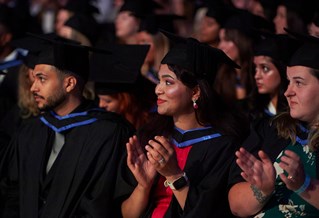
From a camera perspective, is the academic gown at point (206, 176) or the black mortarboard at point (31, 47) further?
the black mortarboard at point (31, 47)

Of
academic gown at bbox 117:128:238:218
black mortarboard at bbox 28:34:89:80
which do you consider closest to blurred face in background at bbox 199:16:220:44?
black mortarboard at bbox 28:34:89:80

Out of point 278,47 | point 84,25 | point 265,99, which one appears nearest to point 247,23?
point 265,99

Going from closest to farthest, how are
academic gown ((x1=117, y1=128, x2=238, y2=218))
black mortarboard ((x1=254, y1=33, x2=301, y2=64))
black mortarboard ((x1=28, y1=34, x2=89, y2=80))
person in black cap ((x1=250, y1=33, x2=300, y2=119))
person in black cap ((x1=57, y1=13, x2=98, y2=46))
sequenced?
1. academic gown ((x1=117, y1=128, x2=238, y2=218))
2. black mortarboard ((x1=254, y1=33, x2=301, y2=64))
3. black mortarboard ((x1=28, y1=34, x2=89, y2=80))
4. person in black cap ((x1=250, y1=33, x2=300, y2=119))
5. person in black cap ((x1=57, y1=13, x2=98, y2=46))

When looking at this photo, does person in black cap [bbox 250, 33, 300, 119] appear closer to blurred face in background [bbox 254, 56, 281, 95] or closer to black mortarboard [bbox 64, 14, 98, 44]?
blurred face in background [bbox 254, 56, 281, 95]

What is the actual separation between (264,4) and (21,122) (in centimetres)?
279

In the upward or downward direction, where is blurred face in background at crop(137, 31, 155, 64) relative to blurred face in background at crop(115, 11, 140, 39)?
upward

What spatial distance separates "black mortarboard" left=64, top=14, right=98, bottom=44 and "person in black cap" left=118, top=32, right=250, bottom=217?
2900 millimetres

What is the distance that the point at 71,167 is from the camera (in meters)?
5.46

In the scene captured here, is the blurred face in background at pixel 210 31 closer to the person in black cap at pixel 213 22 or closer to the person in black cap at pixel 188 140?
the person in black cap at pixel 213 22

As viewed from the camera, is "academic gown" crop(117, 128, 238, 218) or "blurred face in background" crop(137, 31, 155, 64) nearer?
"academic gown" crop(117, 128, 238, 218)

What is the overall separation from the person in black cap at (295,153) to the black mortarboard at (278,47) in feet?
1.03

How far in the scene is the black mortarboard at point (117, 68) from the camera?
19.6 feet

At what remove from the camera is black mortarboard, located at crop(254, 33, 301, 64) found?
→ 4.95 metres

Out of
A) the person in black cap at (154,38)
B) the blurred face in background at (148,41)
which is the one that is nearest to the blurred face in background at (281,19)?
the person in black cap at (154,38)
